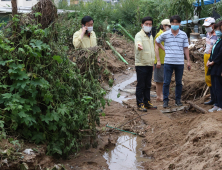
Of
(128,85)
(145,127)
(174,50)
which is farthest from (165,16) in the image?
(145,127)

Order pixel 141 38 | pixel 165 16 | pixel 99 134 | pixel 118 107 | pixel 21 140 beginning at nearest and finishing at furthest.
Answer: pixel 21 140 < pixel 99 134 < pixel 141 38 < pixel 118 107 < pixel 165 16

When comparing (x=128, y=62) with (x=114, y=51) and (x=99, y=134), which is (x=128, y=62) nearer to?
(x=114, y=51)

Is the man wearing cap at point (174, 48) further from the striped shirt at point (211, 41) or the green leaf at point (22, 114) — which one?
the green leaf at point (22, 114)

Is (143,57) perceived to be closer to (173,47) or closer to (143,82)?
(143,82)

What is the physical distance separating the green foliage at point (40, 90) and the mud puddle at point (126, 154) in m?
0.66

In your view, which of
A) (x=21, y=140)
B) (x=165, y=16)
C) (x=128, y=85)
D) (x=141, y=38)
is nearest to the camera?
(x=21, y=140)

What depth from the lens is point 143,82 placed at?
7.03m

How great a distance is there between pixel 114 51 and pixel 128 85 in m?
4.37

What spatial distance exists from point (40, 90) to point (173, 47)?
154 inches

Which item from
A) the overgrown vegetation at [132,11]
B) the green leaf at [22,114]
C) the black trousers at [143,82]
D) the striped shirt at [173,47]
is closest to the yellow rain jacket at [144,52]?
the black trousers at [143,82]

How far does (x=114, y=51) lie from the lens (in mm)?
14492

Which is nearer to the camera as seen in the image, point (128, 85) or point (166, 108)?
point (166, 108)

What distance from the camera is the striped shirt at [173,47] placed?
7.06m

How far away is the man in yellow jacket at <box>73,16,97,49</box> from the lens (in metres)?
6.16
